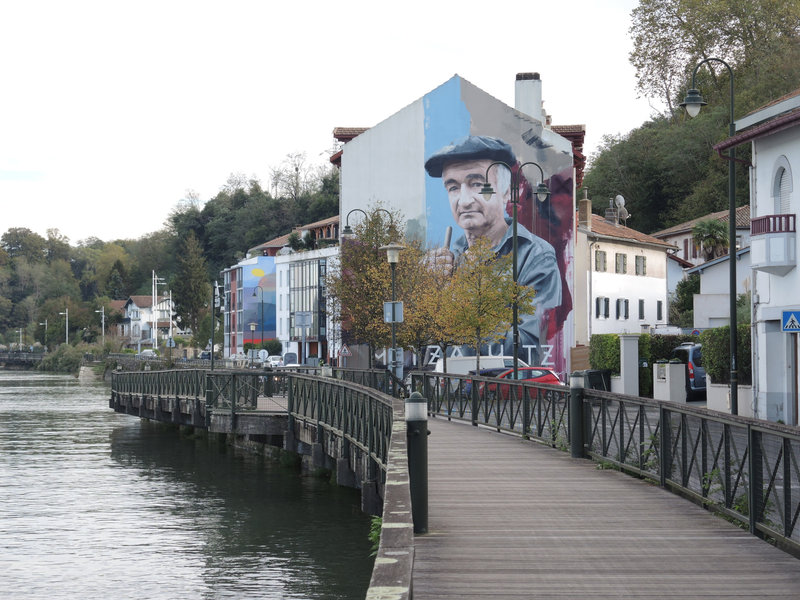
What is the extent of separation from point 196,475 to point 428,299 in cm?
1301

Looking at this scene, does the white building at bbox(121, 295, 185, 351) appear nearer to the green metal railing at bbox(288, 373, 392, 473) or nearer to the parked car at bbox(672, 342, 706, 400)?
the parked car at bbox(672, 342, 706, 400)

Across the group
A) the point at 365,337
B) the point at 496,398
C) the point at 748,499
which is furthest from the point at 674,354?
the point at 748,499

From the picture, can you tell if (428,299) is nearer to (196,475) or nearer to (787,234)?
(196,475)

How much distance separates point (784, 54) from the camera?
65375 mm

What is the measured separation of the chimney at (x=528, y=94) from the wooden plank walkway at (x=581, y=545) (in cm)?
4277

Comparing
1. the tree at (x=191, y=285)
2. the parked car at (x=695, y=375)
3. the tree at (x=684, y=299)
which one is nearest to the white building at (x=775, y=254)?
the parked car at (x=695, y=375)

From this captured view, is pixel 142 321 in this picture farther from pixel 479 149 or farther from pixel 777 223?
pixel 777 223

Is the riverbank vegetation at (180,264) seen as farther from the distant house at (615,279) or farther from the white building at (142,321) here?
the distant house at (615,279)

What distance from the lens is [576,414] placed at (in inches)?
647

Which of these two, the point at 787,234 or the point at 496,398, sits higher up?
the point at 787,234

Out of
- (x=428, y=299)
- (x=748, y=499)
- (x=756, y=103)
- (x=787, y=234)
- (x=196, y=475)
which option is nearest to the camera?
(x=748, y=499)

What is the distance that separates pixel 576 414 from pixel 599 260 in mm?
46190

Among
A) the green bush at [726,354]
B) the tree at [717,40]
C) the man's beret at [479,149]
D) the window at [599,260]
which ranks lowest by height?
the green bush at [726,354]

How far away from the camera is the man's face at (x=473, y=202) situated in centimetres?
5281
